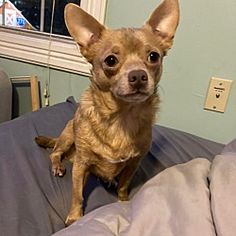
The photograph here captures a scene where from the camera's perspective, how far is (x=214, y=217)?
63 centimetres

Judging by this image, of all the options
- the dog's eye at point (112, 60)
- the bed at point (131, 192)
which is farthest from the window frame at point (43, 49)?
the dog's eye at point (112, 60)

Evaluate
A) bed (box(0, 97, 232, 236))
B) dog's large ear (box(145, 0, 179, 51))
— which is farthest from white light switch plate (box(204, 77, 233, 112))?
dog's large ear (box(145, 0, 179, 51))

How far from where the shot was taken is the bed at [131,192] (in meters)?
0.65

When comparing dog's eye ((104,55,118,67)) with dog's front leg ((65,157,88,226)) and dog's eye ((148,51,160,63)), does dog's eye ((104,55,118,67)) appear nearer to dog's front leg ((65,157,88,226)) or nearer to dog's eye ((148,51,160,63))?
dog's eye ((148,51,160,63))

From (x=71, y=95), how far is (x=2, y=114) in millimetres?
354

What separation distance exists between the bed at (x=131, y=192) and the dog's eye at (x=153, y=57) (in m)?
0.30

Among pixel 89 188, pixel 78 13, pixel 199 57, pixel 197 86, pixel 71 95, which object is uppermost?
pixel 78 13

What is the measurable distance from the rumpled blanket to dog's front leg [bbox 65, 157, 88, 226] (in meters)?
0.21

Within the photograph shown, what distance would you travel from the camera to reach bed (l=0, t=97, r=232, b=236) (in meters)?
0.65

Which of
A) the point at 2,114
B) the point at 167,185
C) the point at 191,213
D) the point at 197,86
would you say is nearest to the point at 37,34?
the point at 2,114

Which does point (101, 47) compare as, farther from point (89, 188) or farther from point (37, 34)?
point (37, 34)

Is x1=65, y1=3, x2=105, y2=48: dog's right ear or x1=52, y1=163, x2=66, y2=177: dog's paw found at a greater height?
x1=65, y1=3, x2=105, y2=48: dog's right ear

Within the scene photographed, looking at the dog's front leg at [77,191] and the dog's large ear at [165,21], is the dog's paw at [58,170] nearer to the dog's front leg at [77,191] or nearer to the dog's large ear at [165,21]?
the dog's front leg at [77,191]

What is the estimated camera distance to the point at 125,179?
3.43 feet
